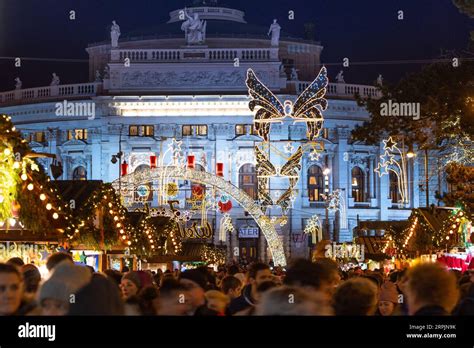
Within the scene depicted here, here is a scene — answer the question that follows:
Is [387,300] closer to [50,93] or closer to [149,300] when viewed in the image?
[149,300]

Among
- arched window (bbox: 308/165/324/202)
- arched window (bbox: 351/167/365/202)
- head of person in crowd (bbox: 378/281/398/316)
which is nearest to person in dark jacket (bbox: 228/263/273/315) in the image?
head of person in crowd (bbox: 378/281/398/316)

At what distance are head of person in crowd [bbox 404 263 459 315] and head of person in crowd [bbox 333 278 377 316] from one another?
0.68 meters

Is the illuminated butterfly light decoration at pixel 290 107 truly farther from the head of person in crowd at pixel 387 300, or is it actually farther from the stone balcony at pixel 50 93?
the head of person in crowd at pixel 387 300

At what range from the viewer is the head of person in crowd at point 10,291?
26.3 ft

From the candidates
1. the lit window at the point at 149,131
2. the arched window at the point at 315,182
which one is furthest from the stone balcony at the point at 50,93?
the arched window at the point at 315,182

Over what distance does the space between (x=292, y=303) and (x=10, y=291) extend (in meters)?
2.11

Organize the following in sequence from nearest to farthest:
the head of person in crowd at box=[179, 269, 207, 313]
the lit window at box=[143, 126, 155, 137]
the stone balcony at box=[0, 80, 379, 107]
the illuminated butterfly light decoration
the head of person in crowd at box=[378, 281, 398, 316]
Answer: the head of person in crowd at box=[179, 269, 207, 313] → the head of person in crowd at box=[378, 281, 398, 316] → the illuminated butterfly light decoration → the stone balcony at box=[0, 80, 379, 107] → the lit window at box=[143, 126, 155, 137]

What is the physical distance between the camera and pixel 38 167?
17.6 m

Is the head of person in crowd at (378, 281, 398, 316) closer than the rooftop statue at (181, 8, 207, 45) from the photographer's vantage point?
Yes

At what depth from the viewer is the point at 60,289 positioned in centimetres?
754

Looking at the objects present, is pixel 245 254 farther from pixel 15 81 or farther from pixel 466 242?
pixel 466 242

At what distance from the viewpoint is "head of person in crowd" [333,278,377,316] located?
8234 millimetres

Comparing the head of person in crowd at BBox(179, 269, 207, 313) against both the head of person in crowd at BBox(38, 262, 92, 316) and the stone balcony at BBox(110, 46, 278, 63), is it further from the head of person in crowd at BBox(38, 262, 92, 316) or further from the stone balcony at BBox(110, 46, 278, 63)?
the stone balcony at BBox(110, 46, 278, 63)

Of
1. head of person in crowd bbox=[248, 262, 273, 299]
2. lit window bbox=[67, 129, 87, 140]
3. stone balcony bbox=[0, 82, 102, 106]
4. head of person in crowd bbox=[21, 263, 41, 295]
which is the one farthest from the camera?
lit window bbox=[67, 129, 87, 140]
